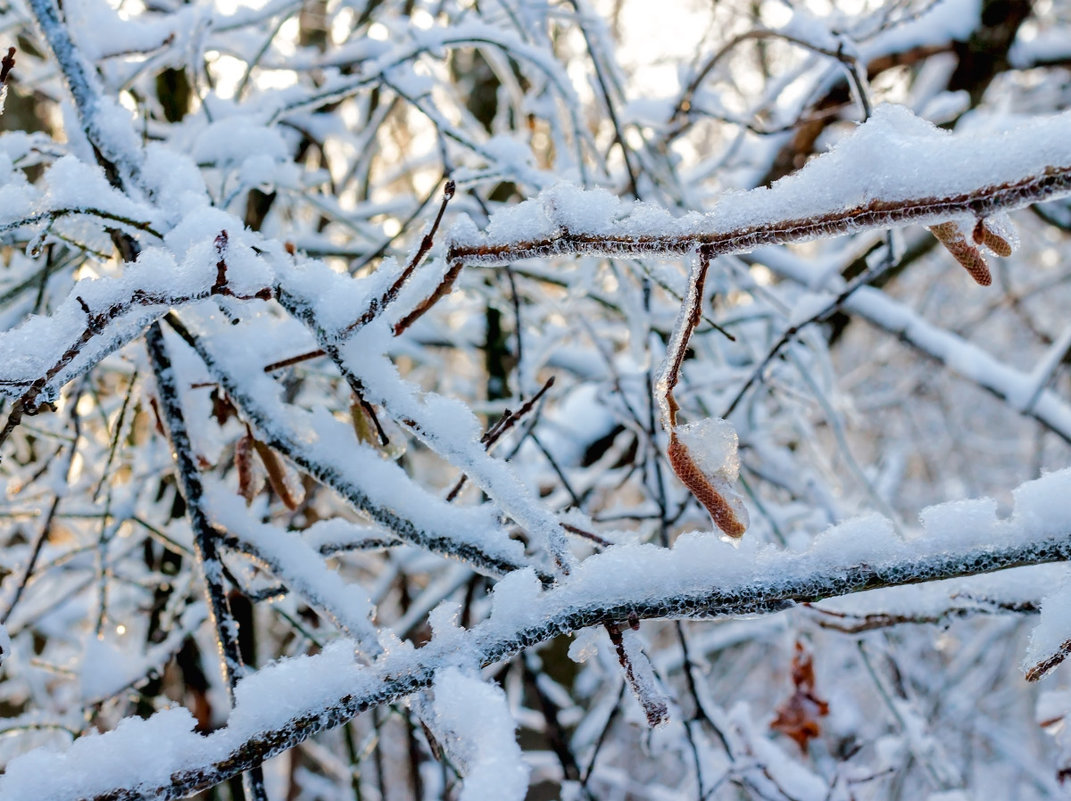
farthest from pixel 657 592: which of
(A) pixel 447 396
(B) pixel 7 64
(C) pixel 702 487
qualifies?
(B) pixel 7 64

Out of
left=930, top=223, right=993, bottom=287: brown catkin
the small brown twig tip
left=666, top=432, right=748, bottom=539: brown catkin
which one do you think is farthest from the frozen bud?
the small brown twig tip

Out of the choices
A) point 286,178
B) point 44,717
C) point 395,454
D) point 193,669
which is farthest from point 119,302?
point 193,669

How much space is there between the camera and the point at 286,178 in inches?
38.8

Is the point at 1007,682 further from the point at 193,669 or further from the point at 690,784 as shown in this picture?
the point at 193,669

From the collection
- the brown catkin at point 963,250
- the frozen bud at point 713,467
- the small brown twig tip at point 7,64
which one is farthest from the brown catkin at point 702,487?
the small brown twig tip at point 7,64

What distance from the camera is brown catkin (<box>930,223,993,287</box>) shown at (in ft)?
1.37

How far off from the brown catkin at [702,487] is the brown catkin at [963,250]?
0.18m

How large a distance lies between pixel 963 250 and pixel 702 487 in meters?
0.20

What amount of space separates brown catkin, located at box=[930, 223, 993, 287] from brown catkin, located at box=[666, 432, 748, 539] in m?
0.18

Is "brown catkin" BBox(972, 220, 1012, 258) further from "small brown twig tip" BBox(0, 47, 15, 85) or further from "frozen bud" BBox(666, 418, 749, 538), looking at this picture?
"small brown twig tip" BBox(0, 47, 15, 85)

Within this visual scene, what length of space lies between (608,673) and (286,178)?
1.08 meters

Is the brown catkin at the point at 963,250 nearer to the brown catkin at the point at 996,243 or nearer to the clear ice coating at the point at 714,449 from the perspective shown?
the brown catkin at the point at 996,243

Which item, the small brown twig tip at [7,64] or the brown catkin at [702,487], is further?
the small brown twig tip at [7,64]

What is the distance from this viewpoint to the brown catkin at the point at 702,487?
439mm
